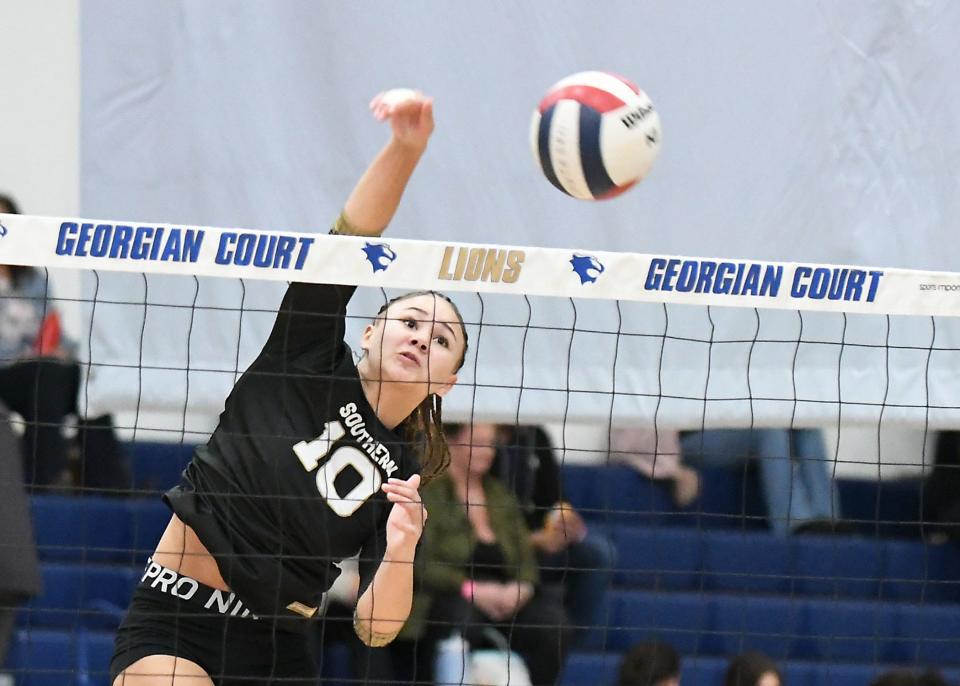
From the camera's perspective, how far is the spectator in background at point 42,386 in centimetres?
588

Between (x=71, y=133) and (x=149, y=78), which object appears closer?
(x=149, y=78)

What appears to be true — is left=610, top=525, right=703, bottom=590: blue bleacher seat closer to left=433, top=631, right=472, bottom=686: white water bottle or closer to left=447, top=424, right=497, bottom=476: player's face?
left=447, top=424, right=497, bottom=476: player's face

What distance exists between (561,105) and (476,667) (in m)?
2.27

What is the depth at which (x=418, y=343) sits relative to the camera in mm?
3891

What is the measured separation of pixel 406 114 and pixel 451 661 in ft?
8.05

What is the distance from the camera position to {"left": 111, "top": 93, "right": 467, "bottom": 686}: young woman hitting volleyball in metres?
3.73

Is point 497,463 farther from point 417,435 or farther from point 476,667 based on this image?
point 417,435

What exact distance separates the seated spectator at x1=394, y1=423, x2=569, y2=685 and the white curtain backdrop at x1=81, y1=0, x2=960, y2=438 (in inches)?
16.2

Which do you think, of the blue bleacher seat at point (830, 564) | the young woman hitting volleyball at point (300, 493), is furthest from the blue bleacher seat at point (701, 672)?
the young woman hitting volleyball at point (300, 493)

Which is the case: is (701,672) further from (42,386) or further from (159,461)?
(42,386)

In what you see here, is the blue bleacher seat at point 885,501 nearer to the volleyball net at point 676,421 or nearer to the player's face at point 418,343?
the volleyball net at point 676,421

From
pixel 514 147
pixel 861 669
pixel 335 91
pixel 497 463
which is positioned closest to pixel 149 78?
pixel 335 91

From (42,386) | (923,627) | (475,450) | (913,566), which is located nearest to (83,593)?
(42,386)

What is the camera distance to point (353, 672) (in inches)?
215
